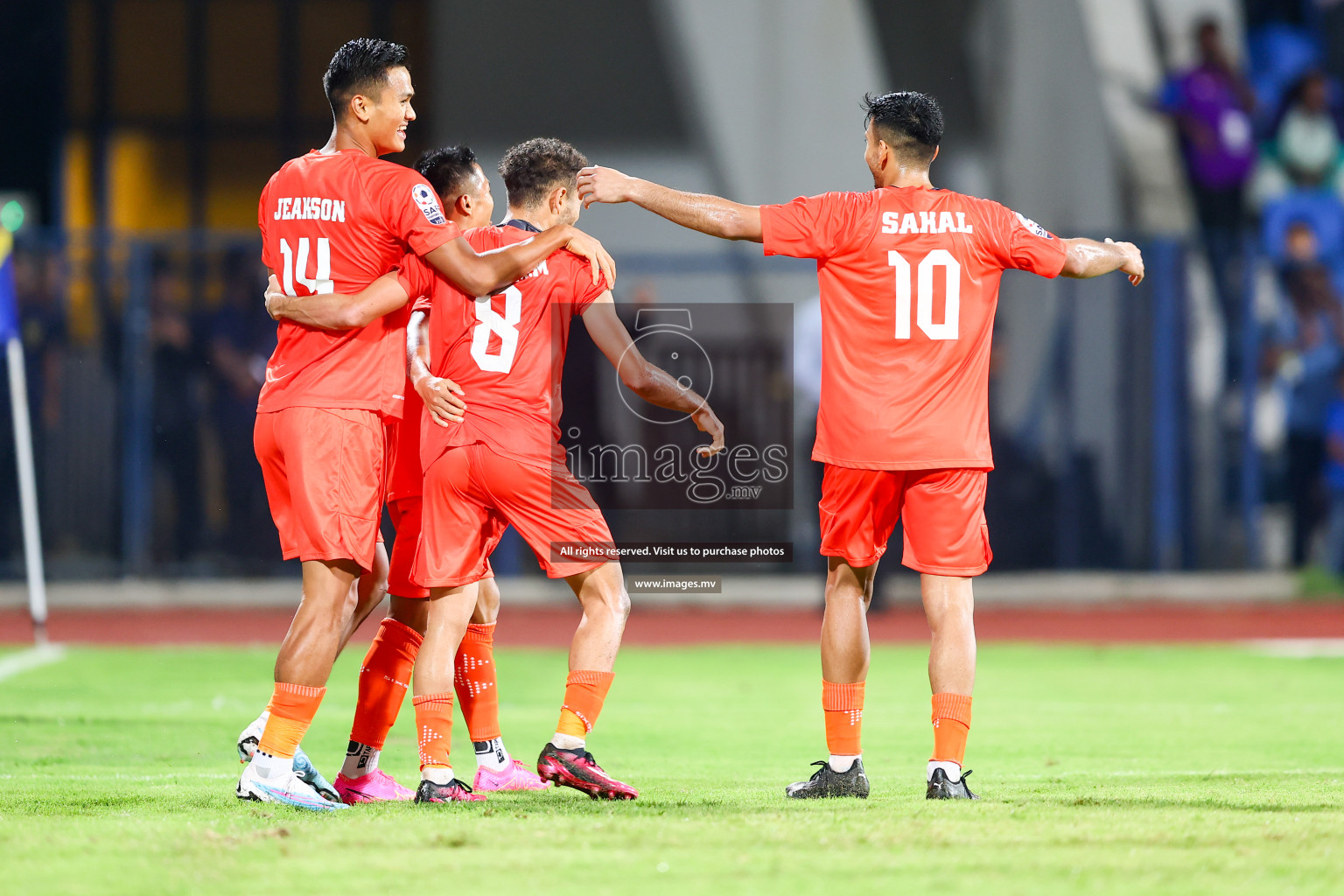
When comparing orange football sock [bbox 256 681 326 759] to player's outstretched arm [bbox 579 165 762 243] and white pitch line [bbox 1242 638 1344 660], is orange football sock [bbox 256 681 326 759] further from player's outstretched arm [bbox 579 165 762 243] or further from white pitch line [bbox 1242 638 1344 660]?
white pitch line [bbox 1242 638 1344 660]

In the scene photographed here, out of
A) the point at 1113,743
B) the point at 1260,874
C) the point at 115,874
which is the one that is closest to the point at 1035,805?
the point at 1260,874

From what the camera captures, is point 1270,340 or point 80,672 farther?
point 1270,340

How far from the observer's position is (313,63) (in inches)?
757

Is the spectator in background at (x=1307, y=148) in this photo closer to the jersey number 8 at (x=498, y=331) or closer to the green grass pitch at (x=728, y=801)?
the green grass pitch at (x=728, y=801)

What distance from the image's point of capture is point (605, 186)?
5371 millimetres

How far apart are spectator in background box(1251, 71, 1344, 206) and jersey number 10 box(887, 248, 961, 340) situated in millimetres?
12398

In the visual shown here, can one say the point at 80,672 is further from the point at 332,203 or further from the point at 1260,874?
the point at 1260,874

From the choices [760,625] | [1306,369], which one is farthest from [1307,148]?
[760,625]

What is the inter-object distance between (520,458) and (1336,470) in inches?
452

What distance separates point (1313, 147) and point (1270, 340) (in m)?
2.71

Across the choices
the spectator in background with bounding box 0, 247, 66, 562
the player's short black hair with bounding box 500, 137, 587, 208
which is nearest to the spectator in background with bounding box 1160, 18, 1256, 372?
the spectator in background with bounding box 0, 247, 66, 562

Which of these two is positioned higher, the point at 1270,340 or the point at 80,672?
the point at 1270,340

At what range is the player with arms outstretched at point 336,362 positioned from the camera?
207 inches

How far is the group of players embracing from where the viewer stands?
5.30 metres
